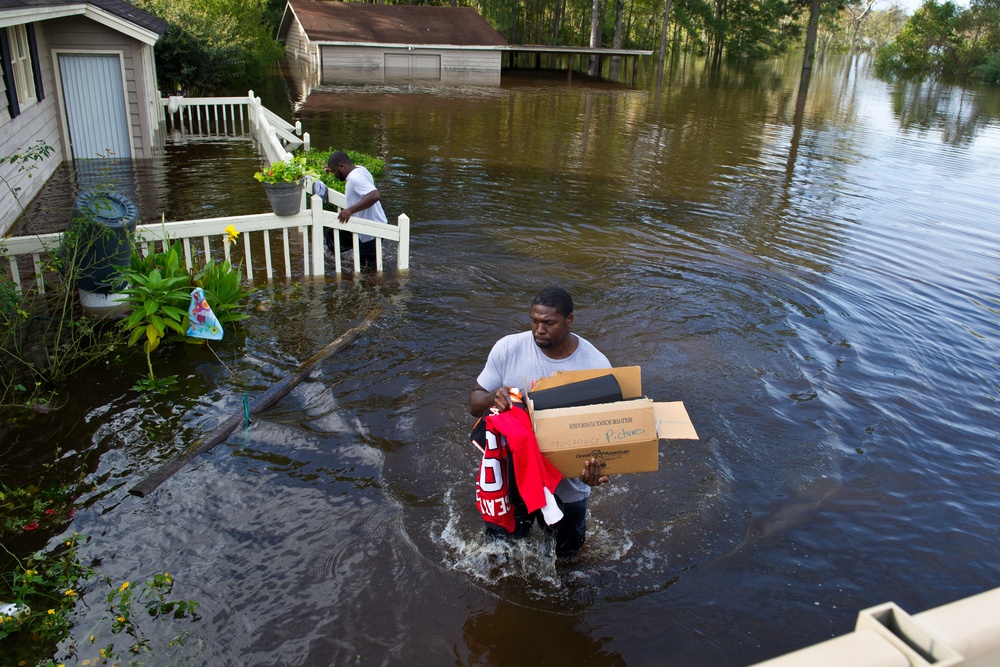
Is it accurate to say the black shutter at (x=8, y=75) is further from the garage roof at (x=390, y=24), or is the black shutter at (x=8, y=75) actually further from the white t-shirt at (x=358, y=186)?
the garage roof at (x=390, y=24)

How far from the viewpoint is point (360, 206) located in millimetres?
9102

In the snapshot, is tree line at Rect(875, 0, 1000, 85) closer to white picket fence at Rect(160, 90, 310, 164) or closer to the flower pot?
white picket fence at Rect(160, 90, 310, 164)

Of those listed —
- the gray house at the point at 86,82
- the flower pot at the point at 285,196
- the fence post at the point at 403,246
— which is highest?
the gray house at the point at 86,82

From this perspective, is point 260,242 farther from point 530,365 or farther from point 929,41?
point 929,41

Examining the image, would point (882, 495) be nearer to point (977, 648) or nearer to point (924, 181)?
point (977, 648)

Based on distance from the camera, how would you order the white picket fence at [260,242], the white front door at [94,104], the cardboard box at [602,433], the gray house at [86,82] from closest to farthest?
the cardboard box at [602,433], the white picket fence at [260,242], the gray house at [86,82], the white front door at [94,104]

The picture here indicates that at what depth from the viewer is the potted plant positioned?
861 centimetres

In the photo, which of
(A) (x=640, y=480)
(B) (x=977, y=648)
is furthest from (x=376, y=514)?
(B) (x=977, y=648)

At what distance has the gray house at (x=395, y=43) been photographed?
3675cm

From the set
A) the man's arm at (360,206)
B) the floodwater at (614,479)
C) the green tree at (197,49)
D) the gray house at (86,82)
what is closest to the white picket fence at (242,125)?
the green tree at (197,49)

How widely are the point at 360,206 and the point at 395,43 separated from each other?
31245 mm

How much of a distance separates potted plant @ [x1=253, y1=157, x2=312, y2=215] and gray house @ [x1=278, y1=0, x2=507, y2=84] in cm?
2873

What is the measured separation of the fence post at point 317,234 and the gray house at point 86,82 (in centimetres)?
604

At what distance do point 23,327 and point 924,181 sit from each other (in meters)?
19.5
